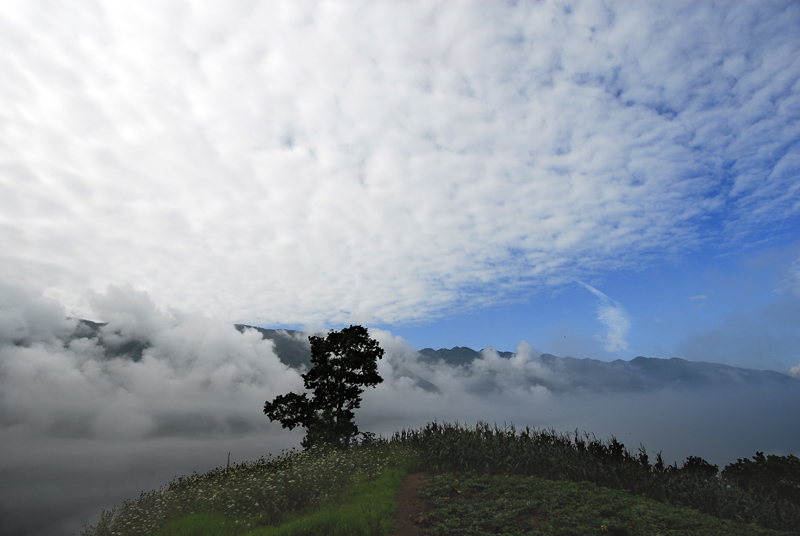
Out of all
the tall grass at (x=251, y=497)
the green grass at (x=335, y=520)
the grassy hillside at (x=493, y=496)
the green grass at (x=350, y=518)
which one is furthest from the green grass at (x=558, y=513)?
the tall grass at (x=251, y=497)

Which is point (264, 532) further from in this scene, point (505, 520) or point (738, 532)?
point (738, 532)

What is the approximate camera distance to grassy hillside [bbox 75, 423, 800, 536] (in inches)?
387

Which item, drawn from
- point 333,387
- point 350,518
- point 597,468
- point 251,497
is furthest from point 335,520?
point 333,387

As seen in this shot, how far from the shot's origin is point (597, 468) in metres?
13.9

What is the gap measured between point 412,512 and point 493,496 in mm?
2400

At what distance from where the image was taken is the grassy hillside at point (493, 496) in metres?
9.84

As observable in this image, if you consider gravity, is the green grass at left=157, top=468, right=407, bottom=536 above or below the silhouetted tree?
below

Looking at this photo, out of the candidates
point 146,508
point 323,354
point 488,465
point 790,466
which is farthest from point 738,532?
point 323,354

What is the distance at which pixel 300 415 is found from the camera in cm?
2494

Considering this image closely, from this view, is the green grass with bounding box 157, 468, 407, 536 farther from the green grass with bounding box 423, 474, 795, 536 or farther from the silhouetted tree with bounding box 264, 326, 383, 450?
the silhouetted tree with bounding box 264, 326, 383, 450

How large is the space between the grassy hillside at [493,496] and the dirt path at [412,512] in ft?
0.45

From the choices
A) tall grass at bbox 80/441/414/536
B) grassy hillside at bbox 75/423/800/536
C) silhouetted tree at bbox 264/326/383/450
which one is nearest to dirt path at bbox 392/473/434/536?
grassy hillside at bbox 75/423/800/536

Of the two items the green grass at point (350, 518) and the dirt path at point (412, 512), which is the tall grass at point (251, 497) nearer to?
the green grass at point (350, 518)

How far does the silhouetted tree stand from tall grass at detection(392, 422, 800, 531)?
6.13m
